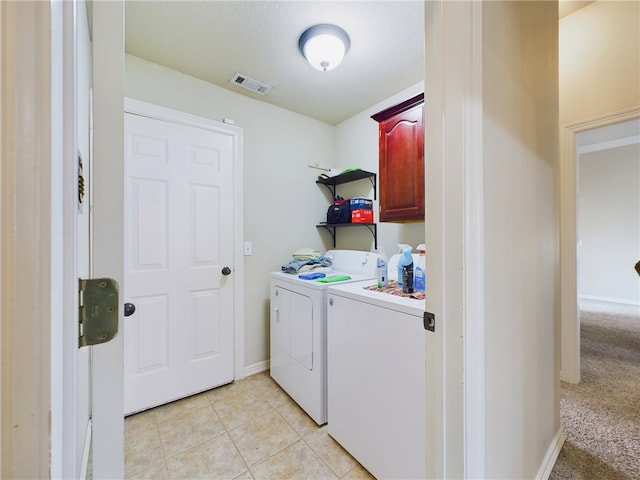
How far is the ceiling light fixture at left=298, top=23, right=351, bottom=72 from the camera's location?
1.64m

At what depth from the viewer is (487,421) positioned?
85 cm

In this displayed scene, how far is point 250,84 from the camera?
7.30 ft

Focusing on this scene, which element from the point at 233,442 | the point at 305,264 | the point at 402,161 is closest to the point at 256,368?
the point at 233,442

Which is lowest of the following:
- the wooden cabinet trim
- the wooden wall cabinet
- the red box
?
the red box

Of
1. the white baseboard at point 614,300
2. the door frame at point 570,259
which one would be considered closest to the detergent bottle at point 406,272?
the door frame at point 570,259

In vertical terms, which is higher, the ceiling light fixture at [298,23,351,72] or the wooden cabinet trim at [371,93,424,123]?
the ceiling light fixture at [298,23,351,72]

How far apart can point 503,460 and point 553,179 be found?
1.32 metres

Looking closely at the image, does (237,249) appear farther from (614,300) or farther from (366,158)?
(614,300)

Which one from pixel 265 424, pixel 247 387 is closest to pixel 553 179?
pixel 265 424

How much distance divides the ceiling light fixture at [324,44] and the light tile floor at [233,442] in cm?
239

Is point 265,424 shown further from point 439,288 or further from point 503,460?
point 439,288

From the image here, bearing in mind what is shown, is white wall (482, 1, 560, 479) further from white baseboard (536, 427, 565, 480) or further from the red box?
the red box

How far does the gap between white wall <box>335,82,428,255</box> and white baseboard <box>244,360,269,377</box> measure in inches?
54.5

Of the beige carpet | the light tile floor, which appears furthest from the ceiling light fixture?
the beige carpet
